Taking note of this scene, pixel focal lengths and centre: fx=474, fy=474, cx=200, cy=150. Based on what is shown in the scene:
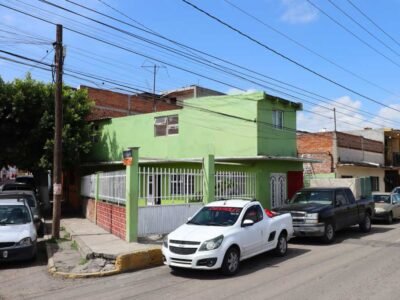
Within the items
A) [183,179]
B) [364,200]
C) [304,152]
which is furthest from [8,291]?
[304,152]

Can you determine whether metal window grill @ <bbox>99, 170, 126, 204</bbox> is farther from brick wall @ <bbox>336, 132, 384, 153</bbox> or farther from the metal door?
brick wall @ <bbox>336, 132, 384, 153</bbox>

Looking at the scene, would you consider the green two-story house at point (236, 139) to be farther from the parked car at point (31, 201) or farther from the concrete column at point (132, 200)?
the concrete column at point (132, 200)

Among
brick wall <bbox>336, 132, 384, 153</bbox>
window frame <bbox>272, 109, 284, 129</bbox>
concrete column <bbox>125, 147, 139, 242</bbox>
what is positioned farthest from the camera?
brick wall <bbox>336, 132, 384, 153</bbox>

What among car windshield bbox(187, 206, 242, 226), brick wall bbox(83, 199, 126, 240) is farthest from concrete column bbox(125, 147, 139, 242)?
car windshield bbox(187, 206, 242, 226)

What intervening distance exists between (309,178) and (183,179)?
17773 mm

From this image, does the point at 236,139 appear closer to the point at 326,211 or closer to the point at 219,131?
the point at 219,131

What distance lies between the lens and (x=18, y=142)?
24141 millimetres

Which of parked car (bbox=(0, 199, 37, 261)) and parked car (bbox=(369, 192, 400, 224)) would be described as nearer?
parked car (bbox=(0, 199, 37, 261))

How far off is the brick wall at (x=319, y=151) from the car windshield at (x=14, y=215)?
2506 cm

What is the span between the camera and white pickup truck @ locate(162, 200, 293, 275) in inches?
378

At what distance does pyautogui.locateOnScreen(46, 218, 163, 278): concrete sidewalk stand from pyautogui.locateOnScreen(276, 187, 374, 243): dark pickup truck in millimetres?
4443

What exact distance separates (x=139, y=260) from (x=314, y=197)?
761cm

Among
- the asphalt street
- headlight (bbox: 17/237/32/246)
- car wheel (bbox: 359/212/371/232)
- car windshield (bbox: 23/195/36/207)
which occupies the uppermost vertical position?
car windshield (bbox: 23/195/36/207)

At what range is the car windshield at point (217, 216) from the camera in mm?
10819
